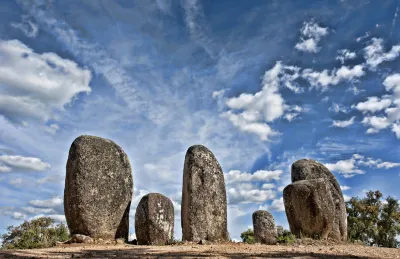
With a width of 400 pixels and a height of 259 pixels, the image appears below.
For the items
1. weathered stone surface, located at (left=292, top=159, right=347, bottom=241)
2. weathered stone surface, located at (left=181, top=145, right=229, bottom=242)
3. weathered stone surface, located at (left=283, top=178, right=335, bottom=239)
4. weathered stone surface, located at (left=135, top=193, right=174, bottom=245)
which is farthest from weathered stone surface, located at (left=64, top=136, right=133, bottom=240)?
weathered stone surface, located at (left=292, top=159, right=347, bottom=241)

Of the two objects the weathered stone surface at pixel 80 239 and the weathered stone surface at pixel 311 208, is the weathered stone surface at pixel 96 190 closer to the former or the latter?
the weathered stone surface at pixel 80 239

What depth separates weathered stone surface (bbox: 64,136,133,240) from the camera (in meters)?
16.3

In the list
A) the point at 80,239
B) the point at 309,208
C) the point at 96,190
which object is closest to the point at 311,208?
the point at 309,208

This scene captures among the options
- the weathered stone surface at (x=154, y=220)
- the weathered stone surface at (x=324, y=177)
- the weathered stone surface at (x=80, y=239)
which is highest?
the weathered stone surface at (x=324, y=177)

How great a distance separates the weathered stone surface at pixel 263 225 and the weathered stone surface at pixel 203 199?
14.7 feet

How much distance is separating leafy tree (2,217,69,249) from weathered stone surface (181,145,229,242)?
5.62 meters

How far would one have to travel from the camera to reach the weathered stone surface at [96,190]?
1630 centimetres

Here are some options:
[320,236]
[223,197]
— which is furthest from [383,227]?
[223,197]

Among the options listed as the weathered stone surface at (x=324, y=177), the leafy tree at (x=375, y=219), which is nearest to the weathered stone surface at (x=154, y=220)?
the weathered stone surface at (x=324, y=177)

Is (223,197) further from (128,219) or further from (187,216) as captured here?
(128,219)

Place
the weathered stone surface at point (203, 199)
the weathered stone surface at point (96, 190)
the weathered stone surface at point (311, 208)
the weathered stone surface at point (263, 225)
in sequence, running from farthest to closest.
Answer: the weathered stone surface at point (263, 225), the weathered stone surface at point (311, 208), the weathered stone surface at point (96, 190), the weathered stone surface at point (203, 199)

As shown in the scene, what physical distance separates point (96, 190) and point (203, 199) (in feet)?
15.1

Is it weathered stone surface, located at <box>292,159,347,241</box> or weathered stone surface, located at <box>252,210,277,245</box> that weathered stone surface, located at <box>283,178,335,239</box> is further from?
weathered stone surface, located at <box>292,159,347,241</box>

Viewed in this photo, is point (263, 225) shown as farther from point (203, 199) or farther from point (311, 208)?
point (203, 199)
